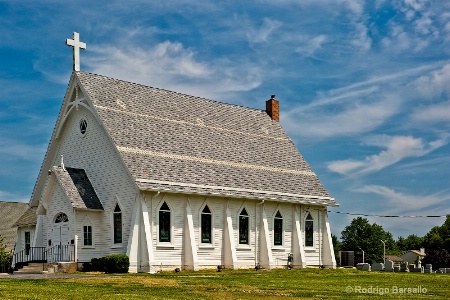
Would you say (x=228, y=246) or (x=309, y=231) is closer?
(x=228, y=246)

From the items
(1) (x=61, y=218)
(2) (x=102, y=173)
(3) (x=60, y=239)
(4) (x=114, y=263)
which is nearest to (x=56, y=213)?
(1) (x=61, y=218)

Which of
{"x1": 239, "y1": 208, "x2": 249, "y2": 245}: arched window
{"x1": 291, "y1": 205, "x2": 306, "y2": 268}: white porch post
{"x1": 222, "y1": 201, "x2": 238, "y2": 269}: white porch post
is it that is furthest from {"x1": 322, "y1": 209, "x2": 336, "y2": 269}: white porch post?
{"x1": 222, "y1": 201, "x2": 238, "y2": 269}: white porch post

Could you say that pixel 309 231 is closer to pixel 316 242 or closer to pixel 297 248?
pixel 316 242

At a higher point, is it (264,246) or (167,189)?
(167,189)

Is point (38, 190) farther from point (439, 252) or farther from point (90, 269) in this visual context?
point (439, 252)

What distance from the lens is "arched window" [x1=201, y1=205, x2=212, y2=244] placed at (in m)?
37.2

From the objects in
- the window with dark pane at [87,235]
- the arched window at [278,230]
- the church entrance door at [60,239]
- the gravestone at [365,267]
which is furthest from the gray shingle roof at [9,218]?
the gravestone at [365,267]

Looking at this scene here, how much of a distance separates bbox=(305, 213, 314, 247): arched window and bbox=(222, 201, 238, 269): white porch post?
7165 millimetres

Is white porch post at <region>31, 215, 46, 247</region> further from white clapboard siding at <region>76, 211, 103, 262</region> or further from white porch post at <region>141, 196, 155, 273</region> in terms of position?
white porch post at <region>141, 196, 155, 273</region>

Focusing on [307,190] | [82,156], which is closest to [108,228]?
[82,156]

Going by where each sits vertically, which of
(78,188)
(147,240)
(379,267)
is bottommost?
(379,267)

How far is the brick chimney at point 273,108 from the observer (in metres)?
50.1

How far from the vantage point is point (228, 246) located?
3784cm

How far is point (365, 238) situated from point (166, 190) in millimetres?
125366
